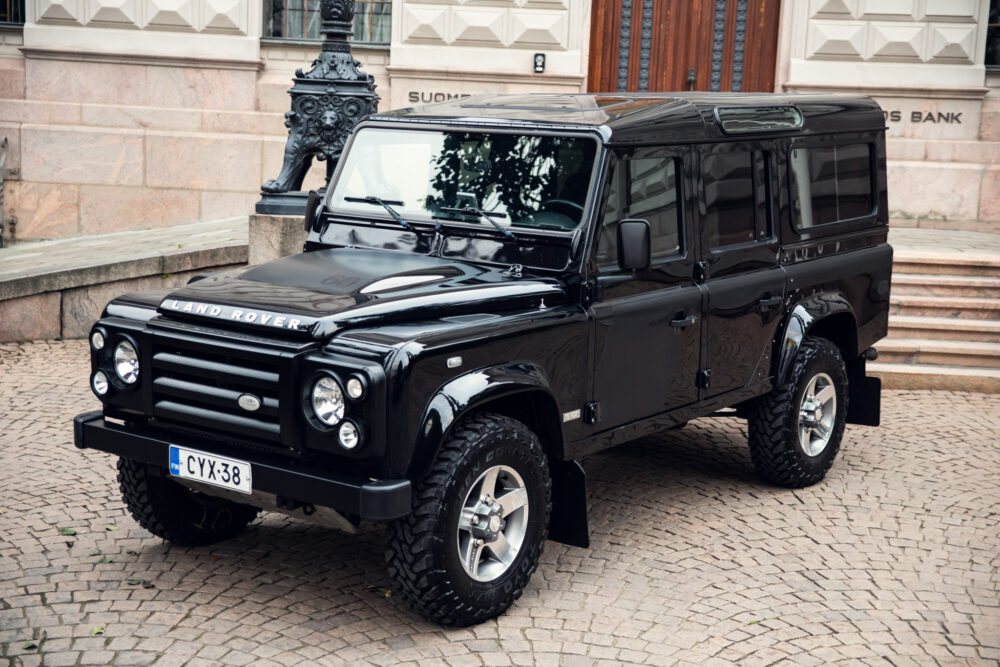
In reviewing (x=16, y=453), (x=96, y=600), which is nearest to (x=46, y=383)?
(x=16, y=453)

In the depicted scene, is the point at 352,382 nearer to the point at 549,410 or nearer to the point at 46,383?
the point at 549,410

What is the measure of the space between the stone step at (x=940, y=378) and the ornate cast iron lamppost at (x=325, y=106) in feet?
15.5

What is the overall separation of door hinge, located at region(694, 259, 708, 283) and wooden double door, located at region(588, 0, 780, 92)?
8.32 metres

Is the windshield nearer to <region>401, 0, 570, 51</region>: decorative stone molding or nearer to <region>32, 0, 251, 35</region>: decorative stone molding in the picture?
<region>401, 0, 570, 51</region>: decorative stone molding

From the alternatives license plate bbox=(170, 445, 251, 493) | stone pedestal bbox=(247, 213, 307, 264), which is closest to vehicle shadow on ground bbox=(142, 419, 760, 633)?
license plate bbox=(170, 445, 251, 493)

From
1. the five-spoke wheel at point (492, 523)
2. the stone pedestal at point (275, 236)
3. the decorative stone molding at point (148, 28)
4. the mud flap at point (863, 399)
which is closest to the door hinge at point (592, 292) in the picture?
the five-spoke wheel at point (492, 523)

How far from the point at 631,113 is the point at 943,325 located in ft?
17.6

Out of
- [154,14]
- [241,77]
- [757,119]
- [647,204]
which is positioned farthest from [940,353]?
[154,14]

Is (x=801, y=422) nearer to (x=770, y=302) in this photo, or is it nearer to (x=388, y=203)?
(x=770, y=302)

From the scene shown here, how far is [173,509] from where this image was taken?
561cm

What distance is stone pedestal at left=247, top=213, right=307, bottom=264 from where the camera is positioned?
32.1ft

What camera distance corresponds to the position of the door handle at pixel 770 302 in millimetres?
6471

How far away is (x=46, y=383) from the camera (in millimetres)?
8953

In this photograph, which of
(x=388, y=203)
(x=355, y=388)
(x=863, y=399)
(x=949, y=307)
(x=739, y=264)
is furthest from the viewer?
(x=949, y=307)
